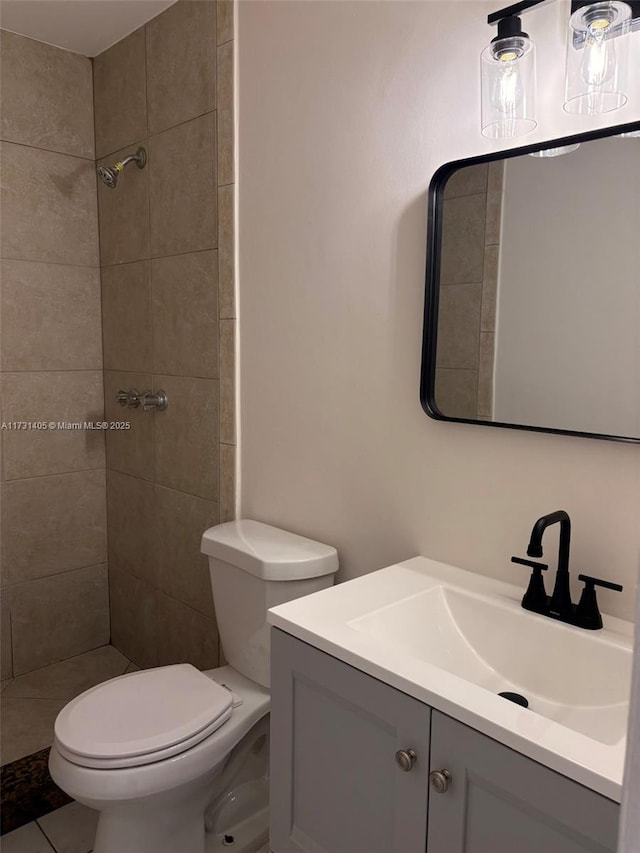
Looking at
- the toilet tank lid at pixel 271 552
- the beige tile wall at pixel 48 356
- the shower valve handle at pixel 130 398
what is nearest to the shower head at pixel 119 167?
the beige tile wall at pixel 48 356

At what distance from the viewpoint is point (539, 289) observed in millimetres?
1331

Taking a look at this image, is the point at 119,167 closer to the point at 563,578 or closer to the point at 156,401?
the point at 156,401

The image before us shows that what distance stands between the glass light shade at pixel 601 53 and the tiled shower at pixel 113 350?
3.63 feet

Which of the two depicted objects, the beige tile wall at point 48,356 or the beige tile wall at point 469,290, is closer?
the beige tile wall at point 469,290

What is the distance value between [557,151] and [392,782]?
1146mm

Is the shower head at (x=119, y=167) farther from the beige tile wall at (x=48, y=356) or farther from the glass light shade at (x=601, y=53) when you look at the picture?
the glass light shade at (x=601, y=53)

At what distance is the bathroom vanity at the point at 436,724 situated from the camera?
89 centimetres

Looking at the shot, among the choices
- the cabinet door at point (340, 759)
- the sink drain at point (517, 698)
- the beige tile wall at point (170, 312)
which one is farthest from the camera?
the beige tile wall at point (170, 312)

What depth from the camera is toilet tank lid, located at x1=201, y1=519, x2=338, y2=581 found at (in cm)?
170

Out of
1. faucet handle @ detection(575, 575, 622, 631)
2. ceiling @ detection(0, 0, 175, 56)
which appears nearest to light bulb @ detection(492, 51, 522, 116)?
faucet handle @ detection(575, 575, 622, 631)

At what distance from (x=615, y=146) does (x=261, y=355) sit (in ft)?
3.63

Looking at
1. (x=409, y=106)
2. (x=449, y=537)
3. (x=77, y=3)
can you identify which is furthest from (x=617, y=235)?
(x=77, y=3)

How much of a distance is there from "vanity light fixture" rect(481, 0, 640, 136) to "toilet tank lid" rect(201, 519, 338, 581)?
41.5 inches

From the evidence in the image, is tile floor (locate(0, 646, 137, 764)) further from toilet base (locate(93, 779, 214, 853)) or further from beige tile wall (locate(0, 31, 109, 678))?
toilet base (locate(93, 779, 214, 853))
